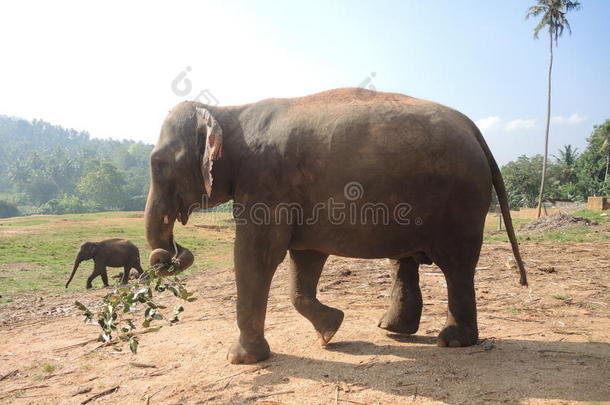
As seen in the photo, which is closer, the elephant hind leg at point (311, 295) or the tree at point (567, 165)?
the elephant hind leg at point (311, 295)

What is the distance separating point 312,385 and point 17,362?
330 centimetres

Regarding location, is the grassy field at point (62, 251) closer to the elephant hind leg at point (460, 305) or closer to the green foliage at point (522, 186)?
the elephant hind leg at point (460, 305)

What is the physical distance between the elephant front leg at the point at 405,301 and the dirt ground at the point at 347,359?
0.13 meters

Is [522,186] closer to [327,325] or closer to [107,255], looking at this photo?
[107,255]

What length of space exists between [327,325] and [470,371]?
1412 mm

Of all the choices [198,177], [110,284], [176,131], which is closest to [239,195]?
[198,177]

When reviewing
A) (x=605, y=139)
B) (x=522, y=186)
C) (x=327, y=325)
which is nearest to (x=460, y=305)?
(x=327, y=325)

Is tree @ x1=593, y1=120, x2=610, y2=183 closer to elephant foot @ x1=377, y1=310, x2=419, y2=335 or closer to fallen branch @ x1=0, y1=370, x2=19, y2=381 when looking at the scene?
elephant foot @ x1=377, y1=310, x2=419, y2=335

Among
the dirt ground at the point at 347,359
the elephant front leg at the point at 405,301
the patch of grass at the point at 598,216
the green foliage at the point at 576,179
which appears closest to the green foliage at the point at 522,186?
the green foliage at the point at 576,179

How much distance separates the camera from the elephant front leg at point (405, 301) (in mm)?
4816

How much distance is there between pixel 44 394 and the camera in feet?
12.6

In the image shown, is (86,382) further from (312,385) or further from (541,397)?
(541,397)

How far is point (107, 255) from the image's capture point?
12273mm

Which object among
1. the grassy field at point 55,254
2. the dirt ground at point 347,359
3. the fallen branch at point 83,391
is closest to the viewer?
the dirt ground at point 347,359
